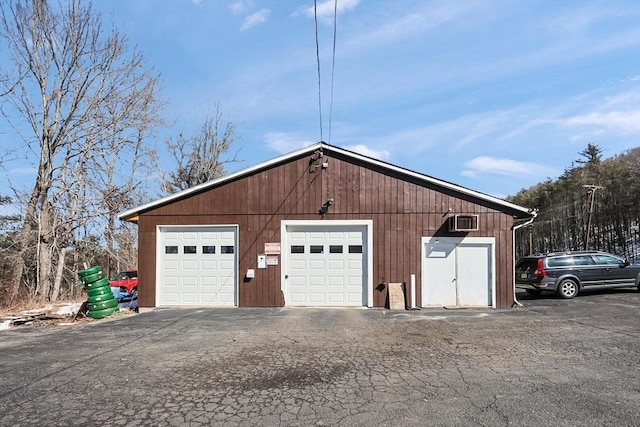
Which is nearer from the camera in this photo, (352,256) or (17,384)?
(17,384)

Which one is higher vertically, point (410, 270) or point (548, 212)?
point (548, 212)

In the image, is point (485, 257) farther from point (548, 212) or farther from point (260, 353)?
point (548, 212)

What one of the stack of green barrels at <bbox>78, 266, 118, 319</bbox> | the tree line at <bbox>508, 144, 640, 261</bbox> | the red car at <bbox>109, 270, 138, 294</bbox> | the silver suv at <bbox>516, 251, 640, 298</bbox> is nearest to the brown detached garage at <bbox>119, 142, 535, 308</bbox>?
the stack of green barrels at <bbox>78, 266, 118, 319</bbox>

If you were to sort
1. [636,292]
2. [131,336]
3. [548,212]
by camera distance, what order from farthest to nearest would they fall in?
[548,212] < [636,292] < [131,336]

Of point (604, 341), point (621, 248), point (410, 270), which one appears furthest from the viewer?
point (621, 248)

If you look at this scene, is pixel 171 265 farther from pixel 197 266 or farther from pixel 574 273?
pixel 574 273

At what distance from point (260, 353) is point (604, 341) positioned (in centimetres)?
580

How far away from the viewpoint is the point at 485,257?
1245 centimetres

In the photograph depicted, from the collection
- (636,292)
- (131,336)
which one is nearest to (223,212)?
(131,336)

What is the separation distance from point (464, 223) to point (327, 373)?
789cm

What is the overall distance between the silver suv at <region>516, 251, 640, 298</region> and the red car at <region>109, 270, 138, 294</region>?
16983 millimetres

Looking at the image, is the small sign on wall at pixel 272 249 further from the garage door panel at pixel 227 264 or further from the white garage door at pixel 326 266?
the garage door panel at pixel 227 264

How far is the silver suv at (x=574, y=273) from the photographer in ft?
45.9

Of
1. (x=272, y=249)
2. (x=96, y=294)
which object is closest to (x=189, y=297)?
(x=96, y=294)
